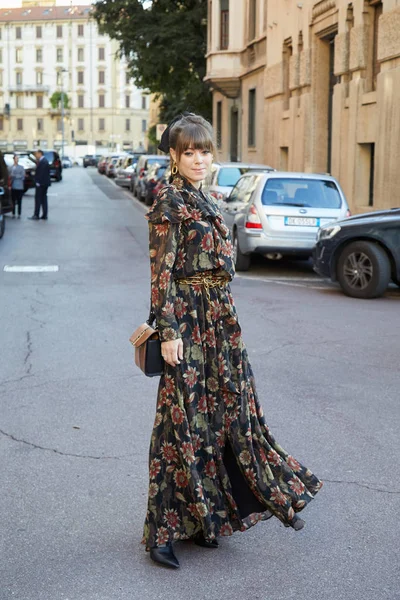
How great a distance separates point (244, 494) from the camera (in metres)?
4.01

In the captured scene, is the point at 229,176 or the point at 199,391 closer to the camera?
the point at 199,391

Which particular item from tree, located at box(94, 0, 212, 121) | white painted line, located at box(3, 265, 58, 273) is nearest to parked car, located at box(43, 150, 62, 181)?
tree, located at box(94, 0, 212, 121)

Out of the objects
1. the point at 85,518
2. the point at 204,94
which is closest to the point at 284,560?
the point at 85,518

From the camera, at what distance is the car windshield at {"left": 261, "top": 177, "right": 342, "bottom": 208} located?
47.2ft

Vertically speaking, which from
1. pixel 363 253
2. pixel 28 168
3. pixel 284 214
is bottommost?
pixel 363 253

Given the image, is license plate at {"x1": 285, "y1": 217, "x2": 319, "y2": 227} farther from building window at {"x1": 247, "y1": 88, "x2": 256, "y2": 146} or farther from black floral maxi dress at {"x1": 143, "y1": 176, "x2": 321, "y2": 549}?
building window at {"x1": 247, "y1": 88, "x2": 256, "y2": 146}

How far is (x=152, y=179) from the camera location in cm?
3177

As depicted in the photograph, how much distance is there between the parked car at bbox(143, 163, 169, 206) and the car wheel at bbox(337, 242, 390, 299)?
19.3 m

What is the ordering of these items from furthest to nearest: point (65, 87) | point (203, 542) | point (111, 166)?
point (65, 87) < point (111, 166) < point (203, 542)

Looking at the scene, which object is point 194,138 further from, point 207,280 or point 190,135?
point 207,280

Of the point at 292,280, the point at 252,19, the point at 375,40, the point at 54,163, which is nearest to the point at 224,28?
the point at 252,19

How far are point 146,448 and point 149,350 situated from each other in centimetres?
185

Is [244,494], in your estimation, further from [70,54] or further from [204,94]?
[70,54]

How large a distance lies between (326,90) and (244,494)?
22738mm
